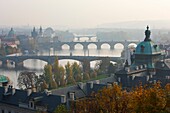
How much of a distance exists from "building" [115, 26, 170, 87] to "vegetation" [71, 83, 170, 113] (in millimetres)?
12173

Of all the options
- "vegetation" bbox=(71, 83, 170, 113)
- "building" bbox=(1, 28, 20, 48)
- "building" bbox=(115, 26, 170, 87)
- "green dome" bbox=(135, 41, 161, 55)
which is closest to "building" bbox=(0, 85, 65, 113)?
"vegetation" bbox=(71, 83, 170, 113)

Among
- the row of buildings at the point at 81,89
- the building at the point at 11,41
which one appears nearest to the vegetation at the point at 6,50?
the building at the point at 11,41

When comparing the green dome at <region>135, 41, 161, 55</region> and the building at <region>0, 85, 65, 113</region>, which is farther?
the green dome at <region>135, 41, 161, 55</region>

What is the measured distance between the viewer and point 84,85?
1106 inches

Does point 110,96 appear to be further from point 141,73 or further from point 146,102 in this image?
point 141,73

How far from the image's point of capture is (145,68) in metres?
35.0

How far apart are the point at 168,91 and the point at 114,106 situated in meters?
3.06

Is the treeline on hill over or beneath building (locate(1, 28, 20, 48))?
beneath

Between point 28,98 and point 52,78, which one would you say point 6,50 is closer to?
point 52,78

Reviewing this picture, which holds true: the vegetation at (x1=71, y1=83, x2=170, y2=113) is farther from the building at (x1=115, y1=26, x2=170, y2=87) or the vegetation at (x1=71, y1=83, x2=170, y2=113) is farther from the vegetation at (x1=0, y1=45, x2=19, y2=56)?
the vegetation at (x1=0, y1=45, x2=19, y2=56)

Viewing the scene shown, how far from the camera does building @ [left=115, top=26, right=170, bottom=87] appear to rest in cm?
3023

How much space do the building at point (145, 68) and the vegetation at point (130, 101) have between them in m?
12.2

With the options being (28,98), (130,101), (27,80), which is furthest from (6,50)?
(130,101)

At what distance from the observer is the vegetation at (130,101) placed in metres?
13.5
